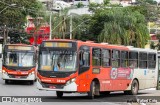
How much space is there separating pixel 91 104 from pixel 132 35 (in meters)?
54.6

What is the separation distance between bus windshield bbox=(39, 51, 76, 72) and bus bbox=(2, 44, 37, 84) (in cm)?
967

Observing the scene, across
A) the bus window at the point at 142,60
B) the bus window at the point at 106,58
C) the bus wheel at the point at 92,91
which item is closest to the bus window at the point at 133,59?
the bus window at the point at 142,60

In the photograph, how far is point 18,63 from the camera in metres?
30.1

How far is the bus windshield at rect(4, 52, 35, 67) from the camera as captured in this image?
2997 cm

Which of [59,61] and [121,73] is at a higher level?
[59,61]

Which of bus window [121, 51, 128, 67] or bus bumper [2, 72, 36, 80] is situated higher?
bus window [121, 51, 128, 67]

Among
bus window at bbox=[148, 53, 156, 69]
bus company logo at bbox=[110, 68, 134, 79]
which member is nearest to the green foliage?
bus window at bbox=[148, 53, 156, 69]

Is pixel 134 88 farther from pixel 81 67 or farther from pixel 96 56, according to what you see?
pixel 81 67

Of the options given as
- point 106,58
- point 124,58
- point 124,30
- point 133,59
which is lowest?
point 124,30

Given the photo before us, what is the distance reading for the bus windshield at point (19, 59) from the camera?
1180 inches

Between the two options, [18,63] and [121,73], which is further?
[18,63]

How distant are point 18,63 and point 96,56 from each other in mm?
9708

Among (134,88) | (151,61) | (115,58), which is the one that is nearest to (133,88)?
(134,88)

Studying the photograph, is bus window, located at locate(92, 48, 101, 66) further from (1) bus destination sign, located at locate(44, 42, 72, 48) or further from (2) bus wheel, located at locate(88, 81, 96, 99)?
(1) bus destination sign, located at locate(44, 42, 72, 48)
